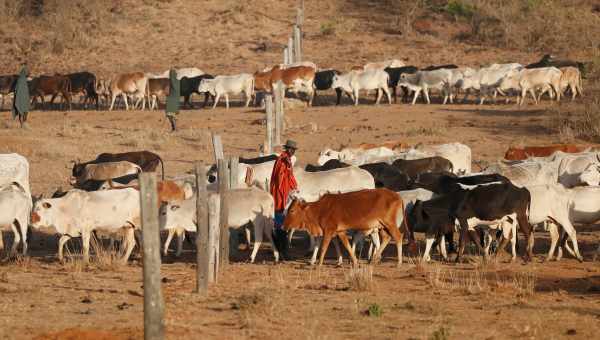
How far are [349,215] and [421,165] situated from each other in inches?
203

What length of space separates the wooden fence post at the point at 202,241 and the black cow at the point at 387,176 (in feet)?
17.9

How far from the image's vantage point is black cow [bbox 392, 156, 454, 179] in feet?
64.5

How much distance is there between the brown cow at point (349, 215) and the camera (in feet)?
48.9

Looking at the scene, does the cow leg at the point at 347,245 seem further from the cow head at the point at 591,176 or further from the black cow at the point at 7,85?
the black cow at the point at 7,85

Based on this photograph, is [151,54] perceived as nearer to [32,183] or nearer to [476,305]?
[32,183]

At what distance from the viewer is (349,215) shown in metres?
14.9

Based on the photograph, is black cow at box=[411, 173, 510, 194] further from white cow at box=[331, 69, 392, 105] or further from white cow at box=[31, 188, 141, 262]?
white cow at box=[331, 69, 392, 105]

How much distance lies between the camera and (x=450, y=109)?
34.8 m

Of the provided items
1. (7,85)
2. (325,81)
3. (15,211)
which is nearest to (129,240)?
(15,211)

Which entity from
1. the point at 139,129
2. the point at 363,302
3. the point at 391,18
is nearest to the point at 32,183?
the point at 139,129

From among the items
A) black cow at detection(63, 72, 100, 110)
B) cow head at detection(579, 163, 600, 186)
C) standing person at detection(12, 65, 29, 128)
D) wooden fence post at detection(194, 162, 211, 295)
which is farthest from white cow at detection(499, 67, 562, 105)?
wooden fence post at detection(194, 162, 211, 295)

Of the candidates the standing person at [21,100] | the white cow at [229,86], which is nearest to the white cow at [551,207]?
the standing person at [21,100]

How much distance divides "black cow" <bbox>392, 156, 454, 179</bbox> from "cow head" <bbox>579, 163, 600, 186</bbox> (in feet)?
8.79

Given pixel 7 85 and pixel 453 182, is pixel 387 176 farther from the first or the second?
pixel 7 85
